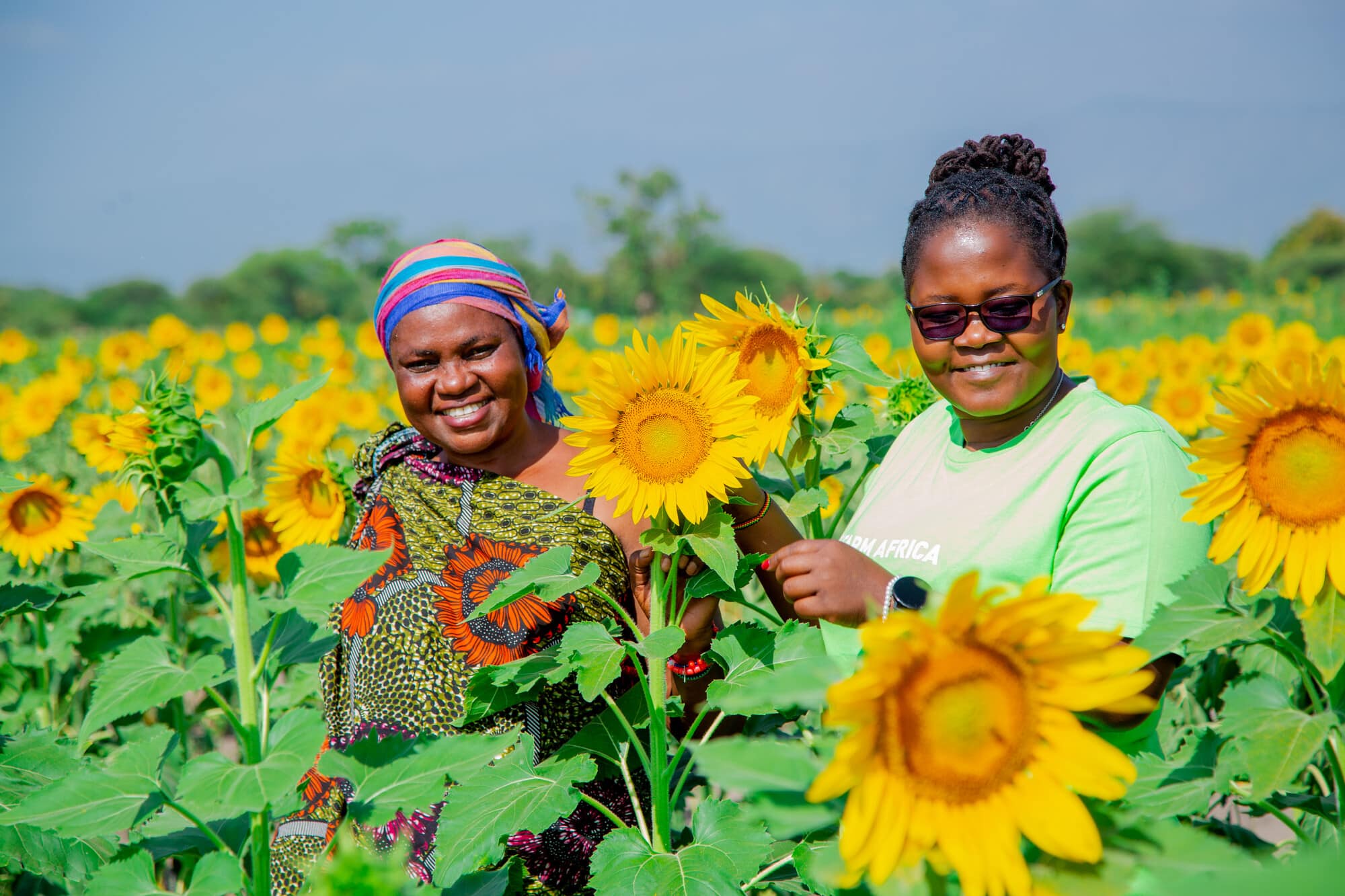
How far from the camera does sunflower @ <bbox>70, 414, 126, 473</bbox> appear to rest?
2.68 m

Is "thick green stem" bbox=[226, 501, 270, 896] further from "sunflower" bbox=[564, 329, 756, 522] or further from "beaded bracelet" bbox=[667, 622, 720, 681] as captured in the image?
"beaded bracelet" bbox=[667, 622, 720, 681]

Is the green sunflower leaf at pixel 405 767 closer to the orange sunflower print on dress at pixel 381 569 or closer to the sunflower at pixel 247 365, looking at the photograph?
the orange sunflower print on dress at pixel 381 569

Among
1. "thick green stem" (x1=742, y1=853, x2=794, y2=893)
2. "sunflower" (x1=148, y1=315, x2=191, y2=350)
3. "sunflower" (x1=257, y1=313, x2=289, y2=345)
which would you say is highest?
"sunflower" (x1=257, y1=313, x2=289, y2=345)

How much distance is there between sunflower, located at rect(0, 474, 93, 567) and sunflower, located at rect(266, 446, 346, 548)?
0.66m

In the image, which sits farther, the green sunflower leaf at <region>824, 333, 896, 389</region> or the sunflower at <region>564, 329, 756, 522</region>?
the green sunflower leaf at <region>824, 333, 896, 389</region>

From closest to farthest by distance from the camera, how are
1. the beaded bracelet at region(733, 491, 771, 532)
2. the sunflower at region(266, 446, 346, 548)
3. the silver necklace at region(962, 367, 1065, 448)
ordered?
the silver necklace at region(962, 367, 1065, 448), the beaded bracelet at region(733, 491, 771, 532), the sunflower at region(266, 446, 346, 548)

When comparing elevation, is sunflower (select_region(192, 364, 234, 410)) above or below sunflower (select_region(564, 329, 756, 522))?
above

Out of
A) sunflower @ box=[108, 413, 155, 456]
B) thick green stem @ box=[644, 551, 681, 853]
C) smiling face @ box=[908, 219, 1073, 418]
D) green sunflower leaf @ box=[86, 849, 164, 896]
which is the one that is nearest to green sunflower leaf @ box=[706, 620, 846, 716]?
thick green stem @ box=[644, 551, 681, 853]

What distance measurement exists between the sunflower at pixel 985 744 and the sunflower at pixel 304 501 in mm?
2410

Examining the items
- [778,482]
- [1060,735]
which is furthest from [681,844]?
[1060,735]

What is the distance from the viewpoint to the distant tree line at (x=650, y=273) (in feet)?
123

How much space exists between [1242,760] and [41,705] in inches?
150

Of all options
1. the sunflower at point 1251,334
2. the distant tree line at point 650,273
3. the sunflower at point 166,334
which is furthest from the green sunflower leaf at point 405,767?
the distant tree line at point 650,273

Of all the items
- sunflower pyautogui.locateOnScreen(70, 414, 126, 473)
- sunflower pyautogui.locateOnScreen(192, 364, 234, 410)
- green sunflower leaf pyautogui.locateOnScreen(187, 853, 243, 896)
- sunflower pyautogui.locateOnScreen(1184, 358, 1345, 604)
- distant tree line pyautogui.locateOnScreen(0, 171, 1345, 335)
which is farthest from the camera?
distant tree line pyautogui.locateOnScreen(0, 171, 1345, 335)
